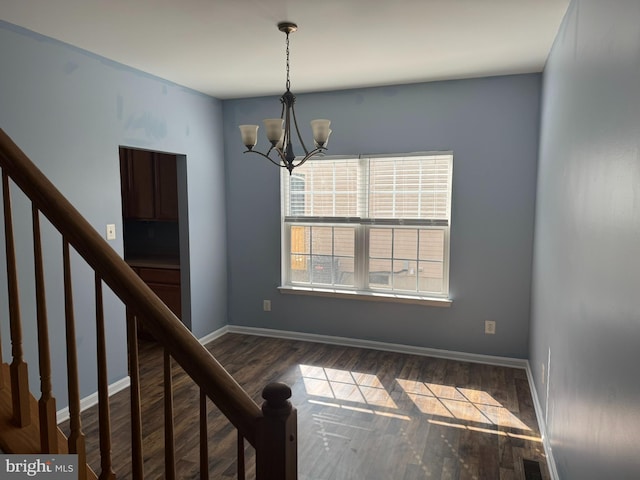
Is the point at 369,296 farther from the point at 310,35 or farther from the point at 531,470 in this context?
the point at 310,35

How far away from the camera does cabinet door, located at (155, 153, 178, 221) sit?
4.82 meters

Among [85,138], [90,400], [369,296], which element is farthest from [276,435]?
[369,296]

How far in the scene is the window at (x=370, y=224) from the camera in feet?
14.1

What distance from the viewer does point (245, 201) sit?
196 inches

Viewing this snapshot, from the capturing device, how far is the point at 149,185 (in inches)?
194

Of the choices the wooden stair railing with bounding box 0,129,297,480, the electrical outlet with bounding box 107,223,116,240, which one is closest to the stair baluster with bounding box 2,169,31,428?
the wooden stair railing with bounding box 0,129,297,480


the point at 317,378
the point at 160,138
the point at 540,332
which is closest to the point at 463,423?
the point at 540,332

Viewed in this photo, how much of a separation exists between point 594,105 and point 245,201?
3697mm

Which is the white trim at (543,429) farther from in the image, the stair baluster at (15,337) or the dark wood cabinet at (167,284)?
the dark wood cabinet at (167,284)

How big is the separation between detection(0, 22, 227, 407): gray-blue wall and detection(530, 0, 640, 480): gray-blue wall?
10.2 feet

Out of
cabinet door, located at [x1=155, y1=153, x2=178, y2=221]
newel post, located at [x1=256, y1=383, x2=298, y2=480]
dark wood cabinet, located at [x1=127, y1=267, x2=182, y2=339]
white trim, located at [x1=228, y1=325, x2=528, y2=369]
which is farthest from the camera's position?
cabinet door, located at [x1=155, y1=153, x2=178, y2=221]

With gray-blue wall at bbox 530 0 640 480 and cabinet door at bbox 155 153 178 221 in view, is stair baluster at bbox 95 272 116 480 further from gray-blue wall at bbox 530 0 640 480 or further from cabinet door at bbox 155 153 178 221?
cabinet door at bbox 155 153 178 221

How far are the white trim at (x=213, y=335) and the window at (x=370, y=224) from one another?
899 mm

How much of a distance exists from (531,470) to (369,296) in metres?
2.18
